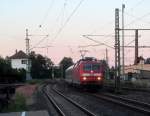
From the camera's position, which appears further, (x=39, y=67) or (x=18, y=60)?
(x=18, y=60)

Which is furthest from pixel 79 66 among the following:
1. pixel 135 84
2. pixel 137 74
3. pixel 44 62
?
pixel 44 62

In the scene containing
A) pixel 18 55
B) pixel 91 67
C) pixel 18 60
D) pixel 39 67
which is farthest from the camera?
pixel 18 55

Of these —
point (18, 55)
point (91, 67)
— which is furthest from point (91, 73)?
point (18, 55)

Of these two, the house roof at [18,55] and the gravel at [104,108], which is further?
the house roof at [18,55]

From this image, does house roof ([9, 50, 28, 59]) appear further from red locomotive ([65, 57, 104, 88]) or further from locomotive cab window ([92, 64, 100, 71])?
locomotive cab window ([92, 64, 100, 71])

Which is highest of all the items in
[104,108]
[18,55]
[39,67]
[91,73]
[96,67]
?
[18,55]

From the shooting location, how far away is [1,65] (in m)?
66.0

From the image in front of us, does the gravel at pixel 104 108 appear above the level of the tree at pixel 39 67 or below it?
below

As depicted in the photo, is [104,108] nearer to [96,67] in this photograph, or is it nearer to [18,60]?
[96,67]

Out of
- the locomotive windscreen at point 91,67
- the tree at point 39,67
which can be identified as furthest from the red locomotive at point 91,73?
the tree at point 39,67

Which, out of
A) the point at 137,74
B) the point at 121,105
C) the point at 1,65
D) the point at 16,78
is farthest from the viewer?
the point at 137,74

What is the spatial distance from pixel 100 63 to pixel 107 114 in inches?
1015

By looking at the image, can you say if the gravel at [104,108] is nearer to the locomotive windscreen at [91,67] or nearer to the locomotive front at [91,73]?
the locomotive front at [91,73]

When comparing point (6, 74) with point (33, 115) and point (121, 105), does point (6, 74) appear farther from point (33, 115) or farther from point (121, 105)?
point (33, 115)
